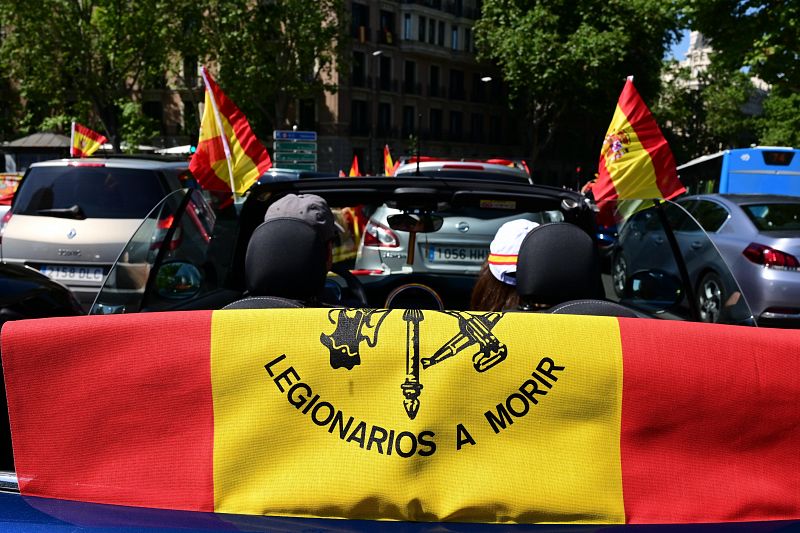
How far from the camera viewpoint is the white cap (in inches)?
112

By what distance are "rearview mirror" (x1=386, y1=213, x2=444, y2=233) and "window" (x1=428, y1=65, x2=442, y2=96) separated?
60776 mm

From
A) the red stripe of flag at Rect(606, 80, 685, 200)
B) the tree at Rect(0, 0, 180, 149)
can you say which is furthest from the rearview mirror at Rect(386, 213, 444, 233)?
the tree at Rect(0, 0, 180, 149)

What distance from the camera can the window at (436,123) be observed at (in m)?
64.0

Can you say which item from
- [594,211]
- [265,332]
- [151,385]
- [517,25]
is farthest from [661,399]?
[517,25]

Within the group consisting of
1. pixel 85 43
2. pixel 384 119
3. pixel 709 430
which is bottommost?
pixel 709 430

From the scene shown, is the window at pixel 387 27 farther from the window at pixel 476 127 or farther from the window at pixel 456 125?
the window at pixel 476 127

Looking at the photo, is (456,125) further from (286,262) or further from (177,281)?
(286,262)

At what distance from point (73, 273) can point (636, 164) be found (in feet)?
19.1

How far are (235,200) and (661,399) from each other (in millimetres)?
2257

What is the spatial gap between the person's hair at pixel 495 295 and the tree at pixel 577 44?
4916 centimetres

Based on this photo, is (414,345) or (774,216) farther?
(774,216)

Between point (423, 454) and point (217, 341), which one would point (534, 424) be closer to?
point (423, 454)

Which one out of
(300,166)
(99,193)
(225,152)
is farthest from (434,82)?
(225,152)

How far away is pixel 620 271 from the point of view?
11.4 ft
